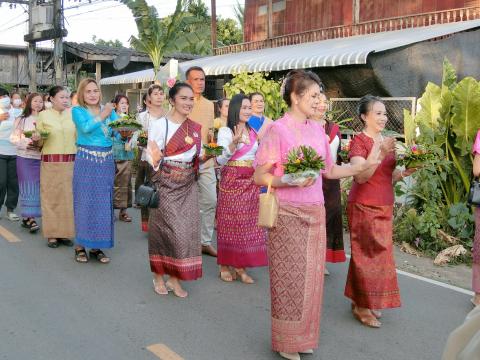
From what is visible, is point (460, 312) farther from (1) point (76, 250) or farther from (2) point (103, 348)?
(1) point (76, 250)

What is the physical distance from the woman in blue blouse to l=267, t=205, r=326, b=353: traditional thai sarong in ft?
9.91

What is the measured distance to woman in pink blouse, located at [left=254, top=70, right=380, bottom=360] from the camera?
3.78 m

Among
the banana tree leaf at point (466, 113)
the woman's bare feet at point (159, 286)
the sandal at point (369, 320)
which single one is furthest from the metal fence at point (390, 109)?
the sandal at point (369, 320)

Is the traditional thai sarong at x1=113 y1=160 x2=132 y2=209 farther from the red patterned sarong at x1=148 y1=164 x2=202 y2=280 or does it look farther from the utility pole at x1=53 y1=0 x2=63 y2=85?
the utility pole at x1=53 y1=0 x2=63 y2=85

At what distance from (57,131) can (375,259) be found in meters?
4.27

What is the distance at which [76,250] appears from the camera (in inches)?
255

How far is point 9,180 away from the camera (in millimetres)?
8852

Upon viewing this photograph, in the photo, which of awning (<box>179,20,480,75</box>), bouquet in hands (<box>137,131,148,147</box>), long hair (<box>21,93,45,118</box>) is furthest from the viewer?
awning (<box>179,20,480,75</box>)

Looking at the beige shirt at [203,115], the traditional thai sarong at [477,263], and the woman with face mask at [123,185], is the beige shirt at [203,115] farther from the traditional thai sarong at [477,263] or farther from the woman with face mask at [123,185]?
the traditional thai sarong at [477,263]

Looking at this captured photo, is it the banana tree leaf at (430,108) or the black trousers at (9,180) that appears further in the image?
the black trousers at (9,180)

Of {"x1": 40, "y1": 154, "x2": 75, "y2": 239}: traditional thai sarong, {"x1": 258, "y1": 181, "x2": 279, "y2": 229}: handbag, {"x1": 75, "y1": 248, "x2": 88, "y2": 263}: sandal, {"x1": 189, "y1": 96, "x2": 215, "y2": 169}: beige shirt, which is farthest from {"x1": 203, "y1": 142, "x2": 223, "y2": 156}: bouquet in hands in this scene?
{"x1": 40, "y1": 154, "x2": 75, "y2": 239}: traditional thai sarong

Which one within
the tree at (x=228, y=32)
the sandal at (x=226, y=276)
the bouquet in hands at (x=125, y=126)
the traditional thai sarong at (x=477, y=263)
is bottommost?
the sandal at (x=226, y=276)

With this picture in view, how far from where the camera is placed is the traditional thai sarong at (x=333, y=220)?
5762 mm

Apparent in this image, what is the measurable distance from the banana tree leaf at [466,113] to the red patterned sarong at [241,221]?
3128 millimetres
